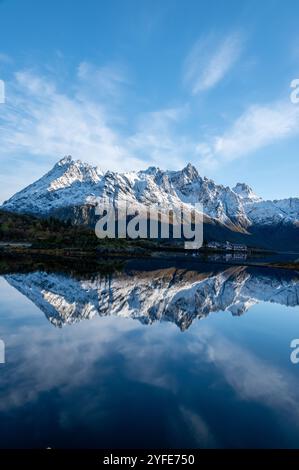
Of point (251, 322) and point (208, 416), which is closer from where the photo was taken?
point (208, 416)

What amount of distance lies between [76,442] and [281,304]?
4143 centimetres

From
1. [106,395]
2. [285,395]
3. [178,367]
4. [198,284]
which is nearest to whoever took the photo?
[106,395]

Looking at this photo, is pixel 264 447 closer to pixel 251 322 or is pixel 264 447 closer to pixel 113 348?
pixel 113 348

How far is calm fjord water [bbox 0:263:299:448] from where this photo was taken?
12992 mm

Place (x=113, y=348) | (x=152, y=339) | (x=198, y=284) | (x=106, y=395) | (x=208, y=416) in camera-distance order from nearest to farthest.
Result: (x=208, y=416)
(x=106, y=395)
(x=113, y=348)
(x=152, y=339)
(x=198, y=284)

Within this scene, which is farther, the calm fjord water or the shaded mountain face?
the shaded mountain face

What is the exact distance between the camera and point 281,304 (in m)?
47.7

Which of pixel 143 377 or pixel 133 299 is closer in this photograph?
pixel 143 377

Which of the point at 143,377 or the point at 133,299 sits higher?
the point at 133,299

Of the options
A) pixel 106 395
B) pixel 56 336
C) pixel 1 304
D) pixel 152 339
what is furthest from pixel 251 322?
pixel 1 304

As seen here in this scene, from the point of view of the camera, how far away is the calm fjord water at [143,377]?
13.0 m

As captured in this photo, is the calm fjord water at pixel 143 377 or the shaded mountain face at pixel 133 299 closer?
the calm fjord water at pixel 143 377

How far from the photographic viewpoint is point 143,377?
732 inches
